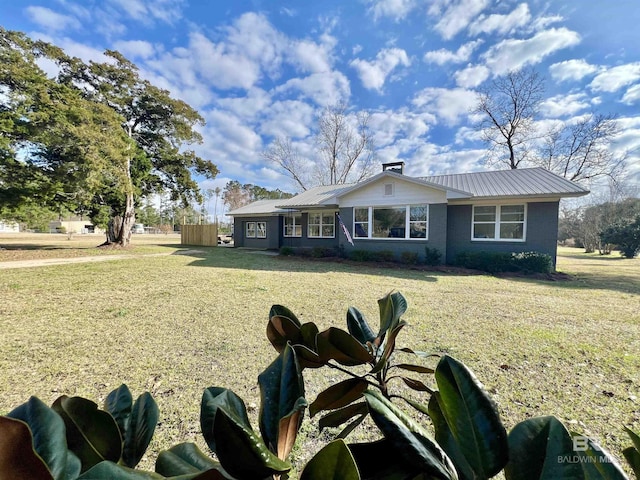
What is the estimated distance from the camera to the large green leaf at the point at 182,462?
51 centimetres

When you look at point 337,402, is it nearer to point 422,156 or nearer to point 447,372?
point 447,372

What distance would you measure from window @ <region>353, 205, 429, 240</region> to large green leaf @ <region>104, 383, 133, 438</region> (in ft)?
43.7

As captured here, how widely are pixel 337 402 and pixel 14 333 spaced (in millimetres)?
6027

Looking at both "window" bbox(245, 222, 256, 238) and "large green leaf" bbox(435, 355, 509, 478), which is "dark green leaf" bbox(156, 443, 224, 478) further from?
"window" bbox(245, 222, 256, 238)

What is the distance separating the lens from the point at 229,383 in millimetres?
3082

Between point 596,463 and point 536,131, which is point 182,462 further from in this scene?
point 536,131

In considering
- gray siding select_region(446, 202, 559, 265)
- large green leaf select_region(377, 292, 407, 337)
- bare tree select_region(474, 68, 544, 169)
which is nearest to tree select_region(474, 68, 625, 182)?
bare tree select_region(474, 68, 544, 169)

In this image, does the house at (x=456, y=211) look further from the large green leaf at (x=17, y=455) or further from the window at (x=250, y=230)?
the large green leaf at (x=17, y=455)

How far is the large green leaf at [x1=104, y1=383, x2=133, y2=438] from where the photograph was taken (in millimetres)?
627

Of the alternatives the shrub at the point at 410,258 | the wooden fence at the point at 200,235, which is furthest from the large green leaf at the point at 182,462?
the wooden fence at the point at 200,235

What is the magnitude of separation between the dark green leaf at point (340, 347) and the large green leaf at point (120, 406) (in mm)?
477

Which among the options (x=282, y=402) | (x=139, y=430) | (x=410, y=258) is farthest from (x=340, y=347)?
(x=410, y=258)

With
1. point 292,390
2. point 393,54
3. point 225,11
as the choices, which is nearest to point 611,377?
point 292,390

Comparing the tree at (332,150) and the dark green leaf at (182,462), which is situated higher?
the tree at (332,150)
